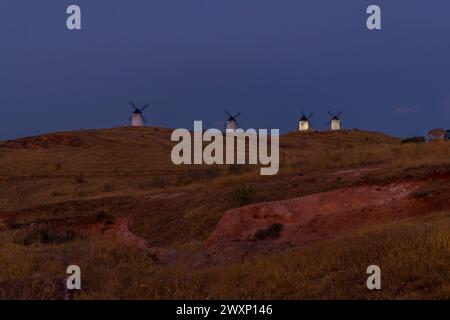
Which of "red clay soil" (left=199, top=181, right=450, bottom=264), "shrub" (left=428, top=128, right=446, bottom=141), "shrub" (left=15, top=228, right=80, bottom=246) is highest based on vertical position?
"shrub" (left=428, top=128, right=446, bottom=141)

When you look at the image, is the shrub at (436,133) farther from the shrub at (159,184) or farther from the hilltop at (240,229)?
the shrub at (159,184)

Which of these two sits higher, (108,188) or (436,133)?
(436,133)

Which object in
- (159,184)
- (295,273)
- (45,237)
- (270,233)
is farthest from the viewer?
(159,184)

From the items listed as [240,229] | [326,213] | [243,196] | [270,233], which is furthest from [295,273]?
[243,196]

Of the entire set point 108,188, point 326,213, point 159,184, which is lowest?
point 326,213

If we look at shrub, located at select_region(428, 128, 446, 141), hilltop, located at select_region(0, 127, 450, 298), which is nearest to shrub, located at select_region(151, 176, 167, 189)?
hilltop, located at select_region(0, 127, 450, 298)

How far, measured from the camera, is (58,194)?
94.7ft

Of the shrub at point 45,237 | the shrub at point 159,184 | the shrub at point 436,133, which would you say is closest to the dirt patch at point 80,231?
the shrub at point 45,237

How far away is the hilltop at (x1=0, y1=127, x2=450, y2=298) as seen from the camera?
6918 millimetres

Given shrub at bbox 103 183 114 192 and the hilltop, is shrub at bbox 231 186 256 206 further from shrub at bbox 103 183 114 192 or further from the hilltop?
shrub at bbox 103 183 114 192

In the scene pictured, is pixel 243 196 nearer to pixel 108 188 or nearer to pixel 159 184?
pixel 159 184

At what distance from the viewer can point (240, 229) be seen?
12.9 metres

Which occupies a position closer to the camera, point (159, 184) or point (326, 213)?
point (326, 213)
